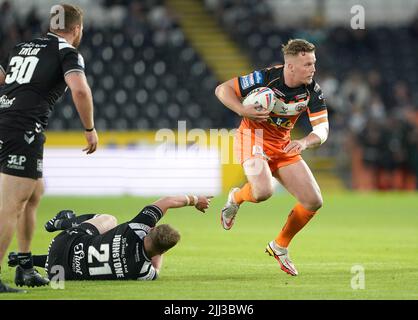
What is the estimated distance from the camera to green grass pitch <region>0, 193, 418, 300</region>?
820 centimetres

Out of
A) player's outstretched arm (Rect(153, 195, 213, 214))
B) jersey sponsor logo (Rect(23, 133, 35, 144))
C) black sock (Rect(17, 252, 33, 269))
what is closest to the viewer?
jersey sponsor logo (Rect(23, 133, 35, 144))

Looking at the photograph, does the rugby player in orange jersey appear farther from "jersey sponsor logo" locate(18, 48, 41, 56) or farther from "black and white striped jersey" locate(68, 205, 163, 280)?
"jersey sponsor logo" locate(18, 48, 41, 56)

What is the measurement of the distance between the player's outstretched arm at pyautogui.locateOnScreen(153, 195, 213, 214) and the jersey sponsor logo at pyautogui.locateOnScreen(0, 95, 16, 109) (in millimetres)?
1665

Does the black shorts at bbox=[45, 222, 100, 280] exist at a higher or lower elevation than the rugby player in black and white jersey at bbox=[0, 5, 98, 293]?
lower

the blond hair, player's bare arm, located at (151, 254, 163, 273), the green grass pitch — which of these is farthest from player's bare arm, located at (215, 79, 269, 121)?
the blond hair

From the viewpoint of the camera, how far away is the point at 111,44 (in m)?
25.4

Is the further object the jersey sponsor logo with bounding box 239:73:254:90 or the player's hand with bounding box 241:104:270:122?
the jersey sponsor logo with bounding box 239:73:254:90

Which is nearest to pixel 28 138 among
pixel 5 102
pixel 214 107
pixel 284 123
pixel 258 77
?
pixel 5 102

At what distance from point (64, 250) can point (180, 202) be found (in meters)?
1.19

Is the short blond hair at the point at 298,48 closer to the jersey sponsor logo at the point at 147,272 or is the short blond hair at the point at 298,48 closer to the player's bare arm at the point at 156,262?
the player's bare arm at the point at 156,262

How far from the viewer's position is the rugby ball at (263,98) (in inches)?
383

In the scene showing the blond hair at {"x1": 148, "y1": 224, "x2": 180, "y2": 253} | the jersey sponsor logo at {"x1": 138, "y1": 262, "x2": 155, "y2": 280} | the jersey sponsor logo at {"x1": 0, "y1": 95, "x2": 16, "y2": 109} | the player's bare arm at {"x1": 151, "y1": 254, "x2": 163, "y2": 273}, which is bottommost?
the jersey sponsor logo at {"x1": 138, "y1": 262, "x2": 155, "y2": 280}

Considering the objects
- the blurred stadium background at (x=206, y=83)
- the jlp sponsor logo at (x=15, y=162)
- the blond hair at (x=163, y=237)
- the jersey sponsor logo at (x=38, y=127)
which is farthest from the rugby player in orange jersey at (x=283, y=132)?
the blurred stadium background at (x=206, y=83)

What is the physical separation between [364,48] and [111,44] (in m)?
7.01
